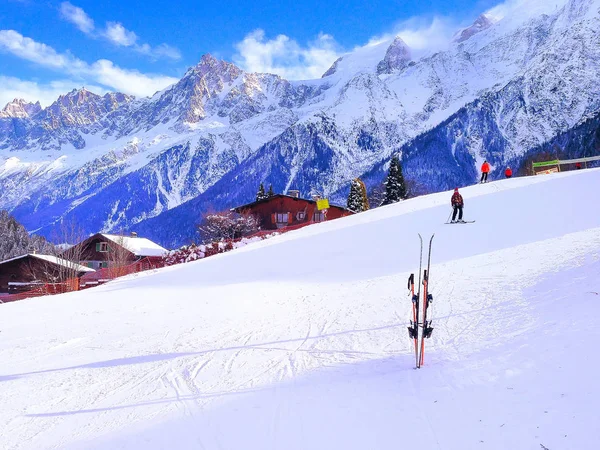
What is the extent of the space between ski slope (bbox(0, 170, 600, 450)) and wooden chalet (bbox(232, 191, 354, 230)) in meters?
41.5

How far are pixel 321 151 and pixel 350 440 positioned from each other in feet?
642

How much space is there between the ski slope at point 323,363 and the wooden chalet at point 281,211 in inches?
1635

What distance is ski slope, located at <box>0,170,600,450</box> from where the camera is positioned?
192 inches

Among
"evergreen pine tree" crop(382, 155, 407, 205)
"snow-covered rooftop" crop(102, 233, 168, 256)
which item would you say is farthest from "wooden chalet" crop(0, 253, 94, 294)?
"evergreen pine tree" crop(382, 155, 407, 205)

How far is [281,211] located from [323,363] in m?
50.7

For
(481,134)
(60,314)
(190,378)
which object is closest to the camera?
(190,378)

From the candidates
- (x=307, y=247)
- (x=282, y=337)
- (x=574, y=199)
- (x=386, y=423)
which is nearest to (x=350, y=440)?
(x=386, y=423)

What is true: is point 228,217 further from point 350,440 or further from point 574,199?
point 350,440

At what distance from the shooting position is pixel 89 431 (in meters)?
5.27

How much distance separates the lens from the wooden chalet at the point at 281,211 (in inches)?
2250

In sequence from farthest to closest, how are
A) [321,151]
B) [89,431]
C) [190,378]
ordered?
[321,151] < [190,378] < [89,431]

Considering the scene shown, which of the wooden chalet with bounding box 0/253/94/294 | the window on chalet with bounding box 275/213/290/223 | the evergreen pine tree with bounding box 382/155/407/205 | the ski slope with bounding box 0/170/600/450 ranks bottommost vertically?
the ski slope with bounding box 0/170/600/450

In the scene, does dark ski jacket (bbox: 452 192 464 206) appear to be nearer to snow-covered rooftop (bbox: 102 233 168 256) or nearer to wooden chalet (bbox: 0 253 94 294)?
wooden chalet (bbox: 0 253 94 294)

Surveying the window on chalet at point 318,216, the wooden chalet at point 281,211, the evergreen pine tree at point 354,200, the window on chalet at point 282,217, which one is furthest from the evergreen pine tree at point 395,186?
the window on chalet at point 282,217
